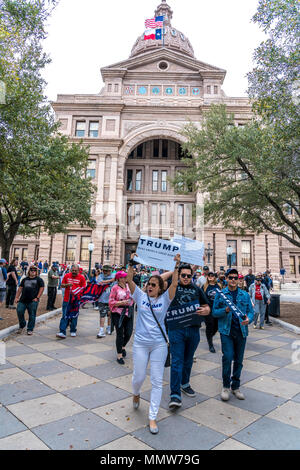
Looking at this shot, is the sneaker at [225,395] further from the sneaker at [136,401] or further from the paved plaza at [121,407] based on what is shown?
the sneaker at [136,401]

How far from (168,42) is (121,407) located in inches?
2272

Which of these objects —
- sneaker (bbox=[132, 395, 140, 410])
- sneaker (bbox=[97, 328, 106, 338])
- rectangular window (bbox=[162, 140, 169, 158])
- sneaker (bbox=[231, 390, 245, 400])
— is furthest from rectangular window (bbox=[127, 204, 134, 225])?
sneaker (bbox=[132, 395, 140, 410])

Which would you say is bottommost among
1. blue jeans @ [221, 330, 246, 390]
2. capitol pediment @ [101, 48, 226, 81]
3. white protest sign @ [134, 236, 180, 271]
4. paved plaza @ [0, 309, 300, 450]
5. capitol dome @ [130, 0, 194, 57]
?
paved plaza @ [0, 309, 300, 450]

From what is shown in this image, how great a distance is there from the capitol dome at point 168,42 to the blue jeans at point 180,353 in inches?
2070

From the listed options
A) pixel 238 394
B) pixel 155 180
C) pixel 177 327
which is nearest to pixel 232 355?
pixel 238 394

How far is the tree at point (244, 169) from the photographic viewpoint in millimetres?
12211

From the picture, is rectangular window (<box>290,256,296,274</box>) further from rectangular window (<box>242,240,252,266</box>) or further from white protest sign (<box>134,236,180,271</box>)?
white protest sign (<box>134,236,180,271</box>)

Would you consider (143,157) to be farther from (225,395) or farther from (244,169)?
(225,395)

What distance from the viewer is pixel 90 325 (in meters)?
10.6

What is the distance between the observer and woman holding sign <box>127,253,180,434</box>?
373 centimetres

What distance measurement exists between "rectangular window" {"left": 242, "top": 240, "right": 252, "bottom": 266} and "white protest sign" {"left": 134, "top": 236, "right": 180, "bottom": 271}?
31.3 metres

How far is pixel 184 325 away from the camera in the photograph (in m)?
4.50

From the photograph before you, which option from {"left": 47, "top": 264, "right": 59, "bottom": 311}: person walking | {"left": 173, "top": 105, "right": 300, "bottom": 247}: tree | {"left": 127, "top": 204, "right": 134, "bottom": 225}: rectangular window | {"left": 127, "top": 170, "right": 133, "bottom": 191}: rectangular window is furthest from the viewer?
{"left": 127, "top": 170, "right": 133, "bottom": 191}: rectangular window

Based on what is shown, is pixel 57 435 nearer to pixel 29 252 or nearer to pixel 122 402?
pixel 122 402
